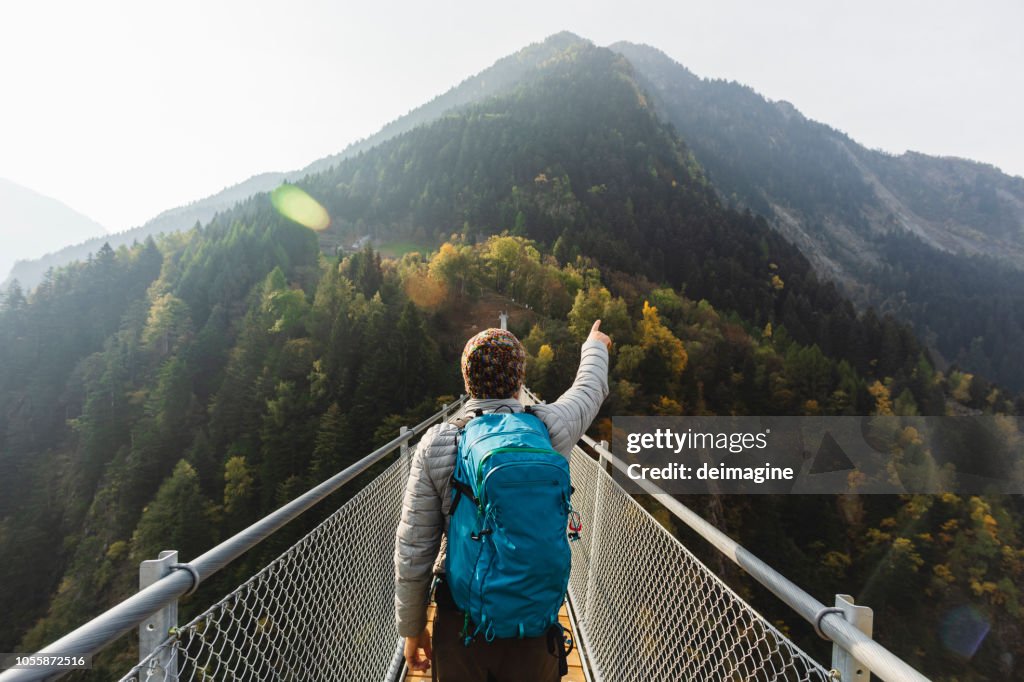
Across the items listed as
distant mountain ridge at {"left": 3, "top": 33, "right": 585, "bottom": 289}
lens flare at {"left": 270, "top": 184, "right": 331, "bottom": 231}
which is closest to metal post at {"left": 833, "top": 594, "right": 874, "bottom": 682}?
lens flare at {"left": 270, "top": 184, "right": 331, "bottom": 231}

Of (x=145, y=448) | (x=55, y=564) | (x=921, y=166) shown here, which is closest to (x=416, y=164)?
(x=145, y=448)

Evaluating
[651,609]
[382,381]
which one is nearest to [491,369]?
[651,609]

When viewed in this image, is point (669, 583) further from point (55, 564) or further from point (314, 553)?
point (55, 564)

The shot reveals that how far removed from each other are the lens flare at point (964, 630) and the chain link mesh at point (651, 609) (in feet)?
170

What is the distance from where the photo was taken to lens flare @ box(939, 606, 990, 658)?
127 ft

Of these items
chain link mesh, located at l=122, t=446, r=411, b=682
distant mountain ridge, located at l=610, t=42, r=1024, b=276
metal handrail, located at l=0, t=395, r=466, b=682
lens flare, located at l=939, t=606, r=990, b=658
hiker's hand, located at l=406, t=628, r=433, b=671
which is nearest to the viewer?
metal handrail, located at l=0, t=395, r=466, b=682

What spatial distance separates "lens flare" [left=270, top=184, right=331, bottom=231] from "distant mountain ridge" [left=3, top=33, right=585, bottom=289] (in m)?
54.1

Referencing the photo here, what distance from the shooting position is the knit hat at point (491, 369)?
150 cm

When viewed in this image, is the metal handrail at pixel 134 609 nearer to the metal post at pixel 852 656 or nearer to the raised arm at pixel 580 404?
the raised arm at pixel 580 404

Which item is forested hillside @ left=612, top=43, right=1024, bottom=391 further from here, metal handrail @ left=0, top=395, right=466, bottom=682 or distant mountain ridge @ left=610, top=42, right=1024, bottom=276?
metal handrail @ left=0, top=395, right=466, bottom=682

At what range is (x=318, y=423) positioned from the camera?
3747 cm

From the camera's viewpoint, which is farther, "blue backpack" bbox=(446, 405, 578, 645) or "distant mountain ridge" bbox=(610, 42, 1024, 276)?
"distant mountain ridge" bbox=(610, 42, 1024, 276)

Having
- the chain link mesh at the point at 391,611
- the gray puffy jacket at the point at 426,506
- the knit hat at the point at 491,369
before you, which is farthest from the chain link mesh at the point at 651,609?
the knit hat at the point at 491,369

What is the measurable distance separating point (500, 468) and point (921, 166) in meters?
181
